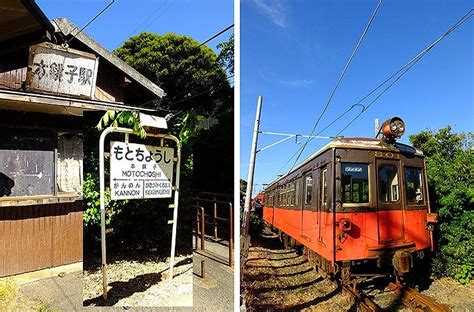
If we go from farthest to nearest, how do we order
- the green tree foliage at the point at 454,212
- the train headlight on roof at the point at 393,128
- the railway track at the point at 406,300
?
the green tree foliage at the point at 454,212 → the train headlight on roof at the point at 393,128 → the railway track at the point at 406,300

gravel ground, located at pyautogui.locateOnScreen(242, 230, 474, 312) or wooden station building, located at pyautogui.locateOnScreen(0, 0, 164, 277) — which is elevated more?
wooden station building, located at pyautogui.locateOnScreen(0, 0, 164, 277)

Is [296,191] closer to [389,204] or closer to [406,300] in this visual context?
[389,204]

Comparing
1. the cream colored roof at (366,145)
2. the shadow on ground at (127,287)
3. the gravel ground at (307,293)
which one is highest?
the cream colored roof at (366,145)

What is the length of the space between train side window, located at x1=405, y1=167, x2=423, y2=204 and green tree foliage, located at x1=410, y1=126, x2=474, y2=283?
837 millimetres

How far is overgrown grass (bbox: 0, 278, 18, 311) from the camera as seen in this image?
102 inches

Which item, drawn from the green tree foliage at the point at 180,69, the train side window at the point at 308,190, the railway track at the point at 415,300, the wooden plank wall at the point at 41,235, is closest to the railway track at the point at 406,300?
the railway track at the point at 415,300

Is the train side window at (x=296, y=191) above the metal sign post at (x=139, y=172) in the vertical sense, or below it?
below

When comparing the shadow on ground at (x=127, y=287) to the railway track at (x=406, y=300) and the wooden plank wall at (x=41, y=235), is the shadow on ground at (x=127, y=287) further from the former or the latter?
the railway track at (x=406, y=300)

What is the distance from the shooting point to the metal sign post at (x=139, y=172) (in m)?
2.53

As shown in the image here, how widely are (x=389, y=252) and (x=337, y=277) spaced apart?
33.8 inches

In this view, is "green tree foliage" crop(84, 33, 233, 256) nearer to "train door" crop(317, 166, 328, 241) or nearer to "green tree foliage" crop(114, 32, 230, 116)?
"green tree foliage" crop(114, 32, 230, 116)

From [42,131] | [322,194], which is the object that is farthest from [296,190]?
[42,131]

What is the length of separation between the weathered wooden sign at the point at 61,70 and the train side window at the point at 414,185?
3925 millimetres

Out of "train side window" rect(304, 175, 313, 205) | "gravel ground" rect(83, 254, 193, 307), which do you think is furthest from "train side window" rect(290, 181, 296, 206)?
"gravel ground" rect(83, 254, 193, 307)
